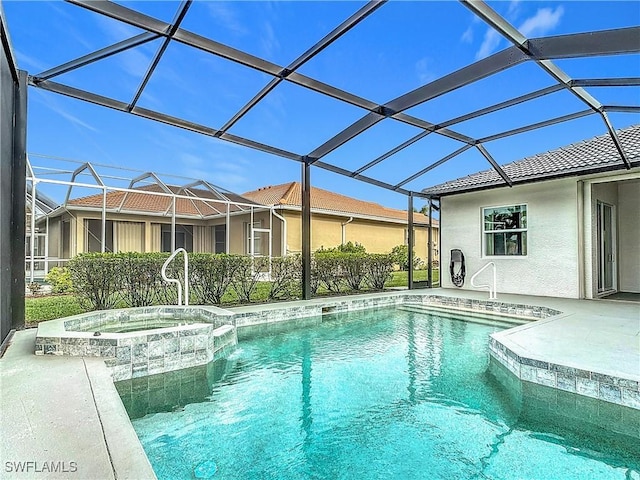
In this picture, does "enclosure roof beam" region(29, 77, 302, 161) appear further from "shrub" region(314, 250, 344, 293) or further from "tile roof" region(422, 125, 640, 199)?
"tile roof" region(422, 125, 640, 199)

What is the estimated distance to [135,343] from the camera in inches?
182

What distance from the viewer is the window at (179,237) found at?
17.5 metres

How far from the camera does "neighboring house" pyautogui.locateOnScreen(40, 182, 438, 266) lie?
1507 centimetres

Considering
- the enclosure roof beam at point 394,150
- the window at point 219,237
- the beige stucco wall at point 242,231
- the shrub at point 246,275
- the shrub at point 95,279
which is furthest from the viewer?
the window at point 219,237

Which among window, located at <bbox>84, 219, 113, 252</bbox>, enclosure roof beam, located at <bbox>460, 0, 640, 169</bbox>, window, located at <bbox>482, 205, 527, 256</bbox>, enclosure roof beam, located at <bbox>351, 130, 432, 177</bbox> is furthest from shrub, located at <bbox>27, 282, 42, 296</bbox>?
window, located at <bbox>482, 205, 527, 256</bbox>

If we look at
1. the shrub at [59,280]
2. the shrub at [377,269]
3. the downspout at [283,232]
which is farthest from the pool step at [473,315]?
the shrub at [59,280]

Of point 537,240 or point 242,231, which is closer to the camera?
point 537,240

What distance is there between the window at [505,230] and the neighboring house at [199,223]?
2.55 meters

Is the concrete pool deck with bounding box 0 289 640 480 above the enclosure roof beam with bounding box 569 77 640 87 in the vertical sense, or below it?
below

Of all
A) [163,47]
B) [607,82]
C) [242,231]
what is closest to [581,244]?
[607,82]

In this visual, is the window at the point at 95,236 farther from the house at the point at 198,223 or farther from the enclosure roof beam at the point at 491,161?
the enclosure roof beam at the point at 491,161

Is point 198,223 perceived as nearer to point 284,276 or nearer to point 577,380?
point 284,276

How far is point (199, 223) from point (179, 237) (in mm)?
1171

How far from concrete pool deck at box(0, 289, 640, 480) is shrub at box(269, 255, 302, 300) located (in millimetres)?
5493
